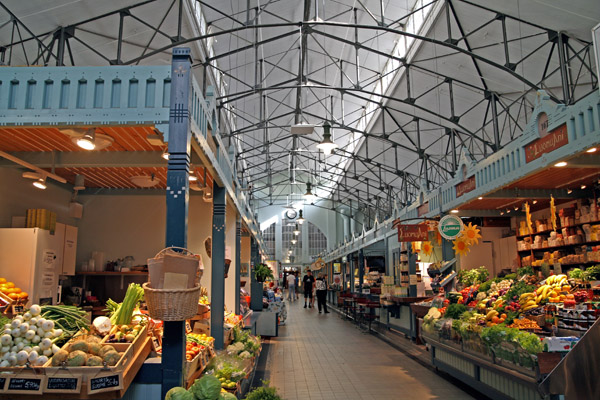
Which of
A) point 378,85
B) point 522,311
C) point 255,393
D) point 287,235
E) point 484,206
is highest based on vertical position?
point 378,85

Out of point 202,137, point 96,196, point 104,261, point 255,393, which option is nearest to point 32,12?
point 96,196

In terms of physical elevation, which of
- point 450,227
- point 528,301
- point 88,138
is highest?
point 88,138

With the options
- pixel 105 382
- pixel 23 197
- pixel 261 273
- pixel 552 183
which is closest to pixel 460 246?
pixel 552 183

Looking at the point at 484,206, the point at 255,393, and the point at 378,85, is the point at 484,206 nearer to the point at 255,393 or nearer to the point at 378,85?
the point at 255,393

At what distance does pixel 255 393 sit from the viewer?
3365mm

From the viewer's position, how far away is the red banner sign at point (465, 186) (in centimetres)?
791

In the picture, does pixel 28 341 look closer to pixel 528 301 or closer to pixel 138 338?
pixel 138 338

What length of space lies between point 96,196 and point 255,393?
18.4ft

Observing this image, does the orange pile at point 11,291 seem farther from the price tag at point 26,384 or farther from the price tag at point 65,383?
the price tag at point 65,383

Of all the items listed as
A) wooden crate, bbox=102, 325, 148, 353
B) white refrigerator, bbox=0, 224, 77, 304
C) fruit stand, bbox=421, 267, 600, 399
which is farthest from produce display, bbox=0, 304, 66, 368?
fruit stand, bbox=421, 267, 600, 399

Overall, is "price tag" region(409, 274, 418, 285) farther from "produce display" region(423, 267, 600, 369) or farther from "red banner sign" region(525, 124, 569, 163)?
"red banner sign" region(525, 124, 569, 163)

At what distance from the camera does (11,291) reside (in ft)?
17.7

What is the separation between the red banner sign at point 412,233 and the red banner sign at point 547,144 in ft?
13.1

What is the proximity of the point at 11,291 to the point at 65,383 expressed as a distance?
2.73 metres
